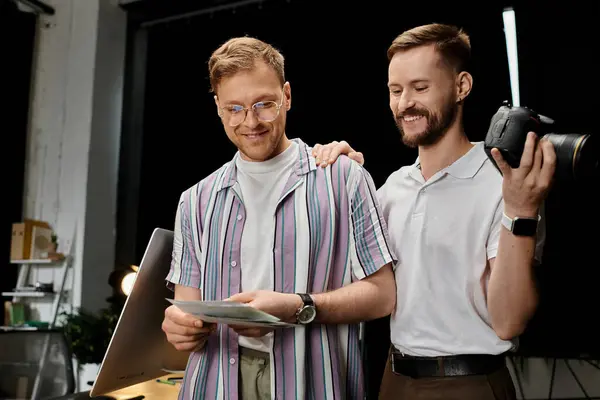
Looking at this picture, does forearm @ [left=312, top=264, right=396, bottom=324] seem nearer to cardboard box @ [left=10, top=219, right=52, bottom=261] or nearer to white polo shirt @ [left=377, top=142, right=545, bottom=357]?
white polo shirt @ [left=377, top=142, right=545, bottom=357]

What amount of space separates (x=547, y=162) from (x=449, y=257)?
0.37 metres

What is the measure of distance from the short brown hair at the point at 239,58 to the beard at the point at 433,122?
14.0 inches

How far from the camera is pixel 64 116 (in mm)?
5090

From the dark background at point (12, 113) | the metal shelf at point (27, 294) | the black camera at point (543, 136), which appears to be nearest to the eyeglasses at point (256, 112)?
the black camera at point (543, 136)

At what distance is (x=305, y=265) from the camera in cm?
130

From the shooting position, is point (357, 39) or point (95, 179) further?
point (95, 179)

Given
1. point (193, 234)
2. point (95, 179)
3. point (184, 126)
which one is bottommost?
point (193, 234)

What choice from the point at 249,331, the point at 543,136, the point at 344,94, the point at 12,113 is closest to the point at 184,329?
the point at 249,331

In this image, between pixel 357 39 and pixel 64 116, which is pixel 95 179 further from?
pixel 357 39

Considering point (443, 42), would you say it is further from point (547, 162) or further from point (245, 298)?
point (245, 298)

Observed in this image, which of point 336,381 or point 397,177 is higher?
point 397,177

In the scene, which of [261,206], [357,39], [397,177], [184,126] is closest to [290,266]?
[261,206]

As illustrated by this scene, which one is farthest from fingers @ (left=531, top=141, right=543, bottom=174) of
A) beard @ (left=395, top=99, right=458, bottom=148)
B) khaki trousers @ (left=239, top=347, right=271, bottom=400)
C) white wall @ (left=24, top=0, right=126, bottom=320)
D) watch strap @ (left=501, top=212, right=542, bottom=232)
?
white wall @ (left=24, top=0, right=126, bottom=320)

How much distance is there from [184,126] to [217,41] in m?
0.79
